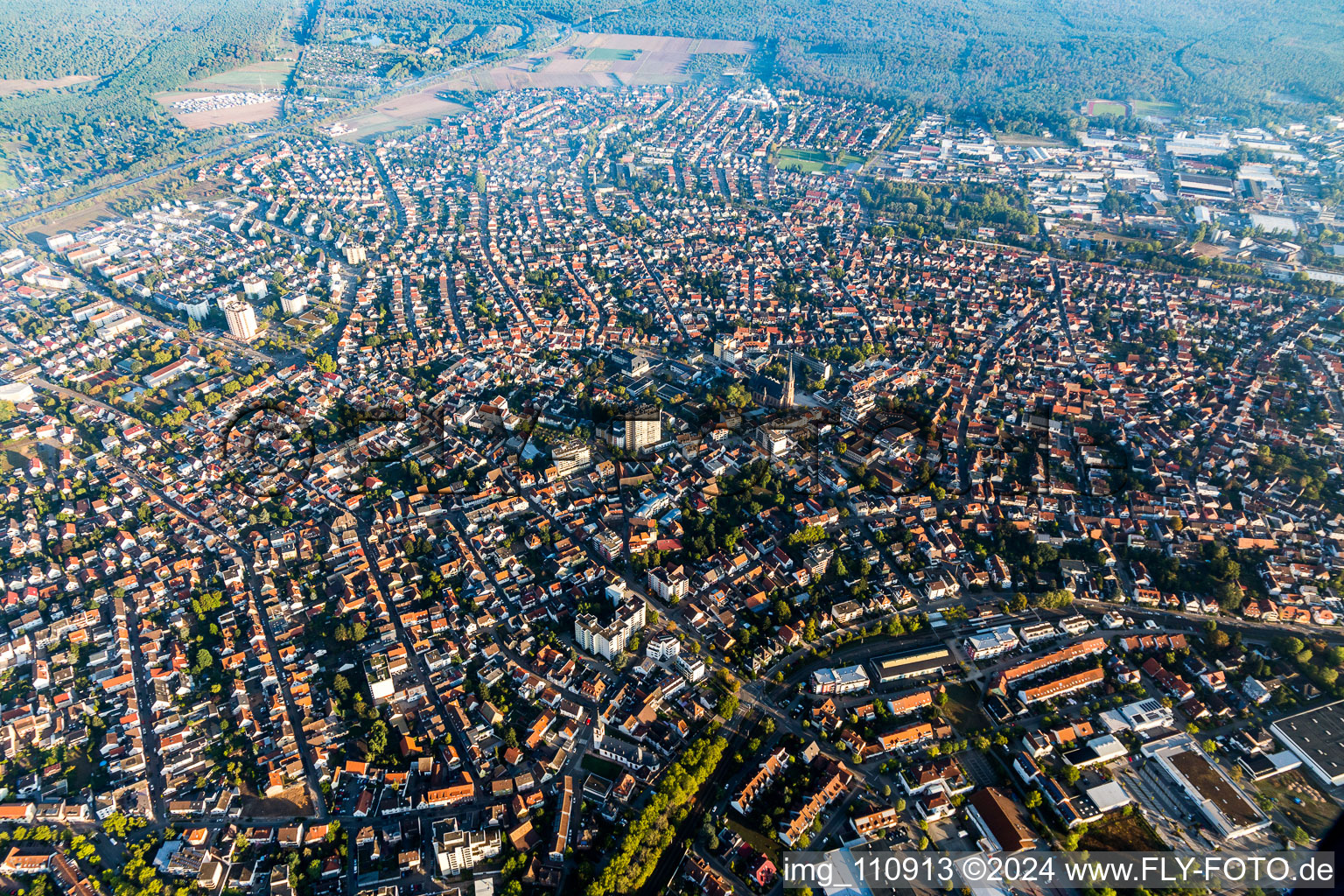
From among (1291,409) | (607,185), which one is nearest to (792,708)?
(1291,409)

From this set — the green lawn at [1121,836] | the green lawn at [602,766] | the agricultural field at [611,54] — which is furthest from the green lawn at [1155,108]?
the green lawn at [602,766]

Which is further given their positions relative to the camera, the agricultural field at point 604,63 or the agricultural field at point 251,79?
the agricultural field at point 604,63

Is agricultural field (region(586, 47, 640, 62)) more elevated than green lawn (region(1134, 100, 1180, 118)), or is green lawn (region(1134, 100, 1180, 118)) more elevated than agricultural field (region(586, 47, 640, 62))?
agricultural field (region(586, 47, 640, 62))

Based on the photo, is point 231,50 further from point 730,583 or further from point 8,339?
point 730,583

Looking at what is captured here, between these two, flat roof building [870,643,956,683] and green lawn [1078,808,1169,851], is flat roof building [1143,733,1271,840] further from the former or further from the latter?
flat roof building [870,643,956,683]

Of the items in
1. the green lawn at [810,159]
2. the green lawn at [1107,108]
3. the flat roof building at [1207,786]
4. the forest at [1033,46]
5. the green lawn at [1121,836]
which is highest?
the forest at [1033,46]

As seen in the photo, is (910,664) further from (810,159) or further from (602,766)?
(810,159)

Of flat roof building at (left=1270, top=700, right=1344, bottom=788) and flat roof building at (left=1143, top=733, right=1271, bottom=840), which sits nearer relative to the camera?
flat roof building at (left=1143, top=733, right=1271, bottom=840)

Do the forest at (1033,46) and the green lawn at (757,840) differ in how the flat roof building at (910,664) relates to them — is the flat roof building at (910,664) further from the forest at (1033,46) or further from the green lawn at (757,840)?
the forest at (1033,46)

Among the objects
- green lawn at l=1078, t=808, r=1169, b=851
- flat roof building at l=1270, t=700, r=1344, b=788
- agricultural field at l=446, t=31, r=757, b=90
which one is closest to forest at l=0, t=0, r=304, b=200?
agricultural field at l=446, t=31, r=757, b=90
